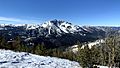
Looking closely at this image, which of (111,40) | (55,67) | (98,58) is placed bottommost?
(98,58)

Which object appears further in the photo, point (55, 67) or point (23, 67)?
point (55, 67)

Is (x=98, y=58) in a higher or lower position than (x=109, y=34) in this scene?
lower

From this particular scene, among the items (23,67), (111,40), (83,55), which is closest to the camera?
(23,67)

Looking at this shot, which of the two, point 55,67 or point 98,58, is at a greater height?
point 55,67

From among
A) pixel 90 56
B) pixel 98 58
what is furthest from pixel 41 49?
pixel 90 56

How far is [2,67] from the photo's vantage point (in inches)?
1335

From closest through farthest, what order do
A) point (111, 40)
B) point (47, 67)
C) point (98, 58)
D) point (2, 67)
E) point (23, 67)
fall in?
1. point (2, 67)
2. point (23, 67)
3. point (47, 67)
4. point (111, 40)
5. point (98, 58)

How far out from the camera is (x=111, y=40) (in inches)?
2304

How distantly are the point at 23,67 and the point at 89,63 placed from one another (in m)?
15.2

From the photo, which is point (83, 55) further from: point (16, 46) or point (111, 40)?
point (16, 46)

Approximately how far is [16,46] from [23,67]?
67572 millimetres

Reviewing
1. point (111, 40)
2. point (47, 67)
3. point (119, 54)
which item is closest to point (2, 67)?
point (47, 67)

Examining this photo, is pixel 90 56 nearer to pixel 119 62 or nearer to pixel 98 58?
pixel 119 62

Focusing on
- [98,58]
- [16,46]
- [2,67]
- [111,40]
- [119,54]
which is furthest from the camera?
[16,46]
